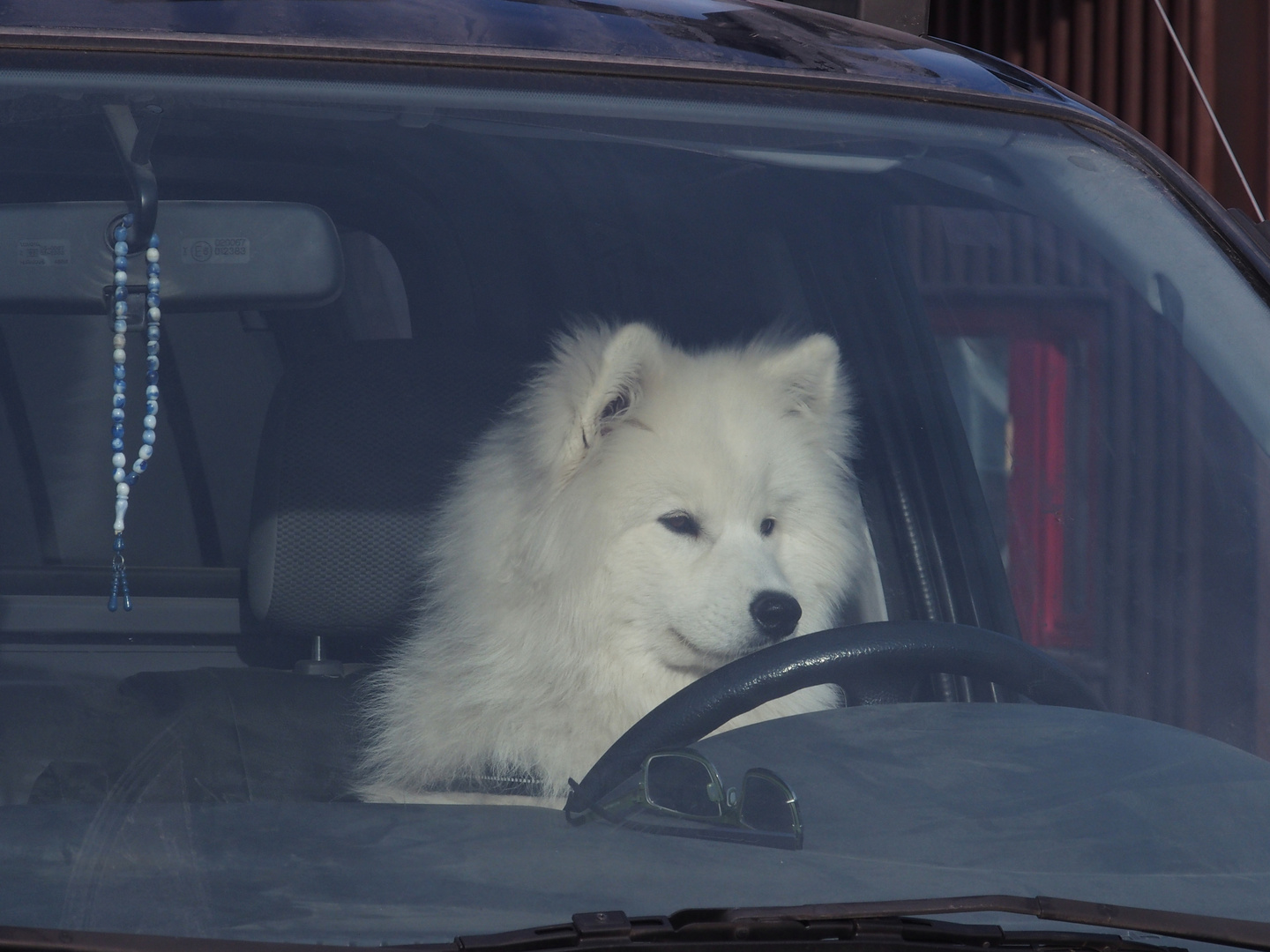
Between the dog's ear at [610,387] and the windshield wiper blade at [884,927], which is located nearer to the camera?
the windshield wiper blade at [884,927]

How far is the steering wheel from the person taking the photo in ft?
4.38

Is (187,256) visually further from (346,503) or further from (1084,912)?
(1084,912)

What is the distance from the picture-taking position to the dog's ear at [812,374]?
1736mm

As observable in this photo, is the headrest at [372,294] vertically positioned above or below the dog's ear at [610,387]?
above

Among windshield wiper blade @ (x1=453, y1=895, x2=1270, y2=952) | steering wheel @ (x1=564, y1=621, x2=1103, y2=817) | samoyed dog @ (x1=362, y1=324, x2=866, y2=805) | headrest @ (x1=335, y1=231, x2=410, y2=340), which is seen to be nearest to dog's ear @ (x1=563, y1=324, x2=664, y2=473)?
samoyed dog @ (x1=362, y1=324, x2=866, y2=805)

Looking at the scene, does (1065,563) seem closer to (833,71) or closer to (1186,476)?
(1186,476)

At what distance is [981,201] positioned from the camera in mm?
1593

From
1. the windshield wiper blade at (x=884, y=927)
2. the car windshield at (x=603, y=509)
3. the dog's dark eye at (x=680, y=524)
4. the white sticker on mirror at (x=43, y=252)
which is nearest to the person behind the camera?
the windshield wiper blade at (x=884, y=927)

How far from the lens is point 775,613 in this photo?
1736 millimetres

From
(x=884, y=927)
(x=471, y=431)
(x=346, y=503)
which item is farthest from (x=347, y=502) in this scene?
(x=884, y=927)

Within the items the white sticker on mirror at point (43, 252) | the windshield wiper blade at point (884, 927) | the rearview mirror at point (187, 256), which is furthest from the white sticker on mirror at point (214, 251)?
the windshield wiper blade at point (884, 927)

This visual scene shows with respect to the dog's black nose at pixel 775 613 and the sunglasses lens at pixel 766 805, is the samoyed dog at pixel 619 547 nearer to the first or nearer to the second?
the dog's black nose at pixel 775 613

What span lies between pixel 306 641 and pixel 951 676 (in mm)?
792

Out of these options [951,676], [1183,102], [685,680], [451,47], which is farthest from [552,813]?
[1183,102]
